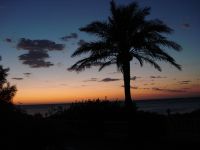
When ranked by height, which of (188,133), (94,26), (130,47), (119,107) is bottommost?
(188,133)

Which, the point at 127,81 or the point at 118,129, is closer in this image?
the point at 118,129

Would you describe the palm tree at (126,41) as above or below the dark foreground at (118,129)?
above

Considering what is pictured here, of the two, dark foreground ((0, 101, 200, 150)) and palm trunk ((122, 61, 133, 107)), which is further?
palm trunk ((122, 61, 133, 107))

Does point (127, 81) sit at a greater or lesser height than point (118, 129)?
greater

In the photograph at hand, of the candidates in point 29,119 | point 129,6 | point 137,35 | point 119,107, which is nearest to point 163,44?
point 137,35

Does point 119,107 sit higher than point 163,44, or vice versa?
point 163,44

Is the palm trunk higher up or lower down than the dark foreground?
higher up

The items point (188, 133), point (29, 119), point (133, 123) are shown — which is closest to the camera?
point (29, 119)

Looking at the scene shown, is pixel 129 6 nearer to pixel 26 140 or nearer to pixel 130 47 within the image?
pixel 130 47

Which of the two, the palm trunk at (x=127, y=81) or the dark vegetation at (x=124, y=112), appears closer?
the dark vegetation at (x=124, y=112)

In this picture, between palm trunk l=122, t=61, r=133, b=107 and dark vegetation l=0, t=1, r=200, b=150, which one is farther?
A: palm trunk l=122, t=61, r=133, b=107

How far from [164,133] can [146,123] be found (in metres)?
1.41

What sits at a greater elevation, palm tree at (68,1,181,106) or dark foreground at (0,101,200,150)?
palm tree at (68,1,181,106)

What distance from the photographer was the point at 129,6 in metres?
20.1
